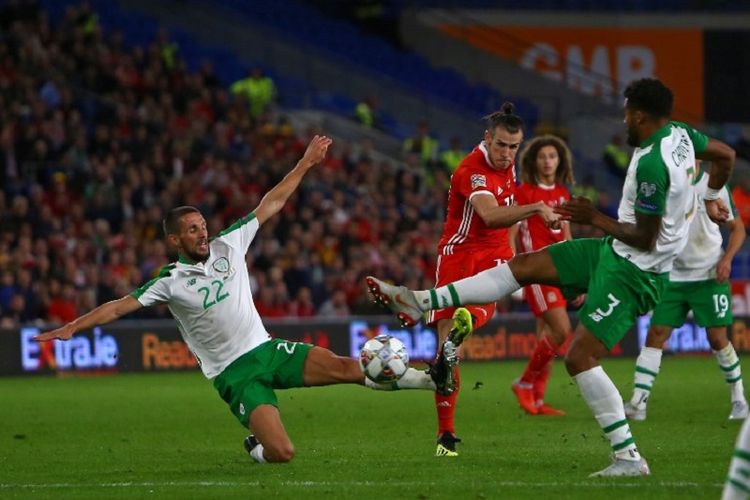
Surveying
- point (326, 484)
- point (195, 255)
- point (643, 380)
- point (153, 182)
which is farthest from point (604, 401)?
point (153, 182)

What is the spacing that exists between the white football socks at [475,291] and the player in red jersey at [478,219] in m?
0.46

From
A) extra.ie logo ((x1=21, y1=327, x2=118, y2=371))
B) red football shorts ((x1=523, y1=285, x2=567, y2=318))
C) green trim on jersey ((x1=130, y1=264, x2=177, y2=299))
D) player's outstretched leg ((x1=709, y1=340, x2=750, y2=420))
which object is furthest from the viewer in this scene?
extra.ie logo ((x1=21, y1=327, x2=118, y2=371))

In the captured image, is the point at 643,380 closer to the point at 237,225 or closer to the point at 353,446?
the point at 353,446

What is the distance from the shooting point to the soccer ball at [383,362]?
9.74m

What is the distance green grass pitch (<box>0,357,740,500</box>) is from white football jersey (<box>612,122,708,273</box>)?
133 centimetres

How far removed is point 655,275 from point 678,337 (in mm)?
15457

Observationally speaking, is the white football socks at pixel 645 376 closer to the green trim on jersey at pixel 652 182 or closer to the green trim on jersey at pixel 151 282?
the green trim on jersey at pixel 652 182

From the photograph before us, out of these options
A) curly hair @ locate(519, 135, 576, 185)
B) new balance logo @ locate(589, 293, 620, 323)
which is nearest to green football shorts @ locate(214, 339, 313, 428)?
new balance logo @ locate(589, 293, 620, 323)

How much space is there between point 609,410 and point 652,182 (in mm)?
1357

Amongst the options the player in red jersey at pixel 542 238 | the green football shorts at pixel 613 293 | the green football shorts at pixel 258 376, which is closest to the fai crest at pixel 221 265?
the green football shorts at pixel 258 376

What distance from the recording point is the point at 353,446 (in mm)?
11422

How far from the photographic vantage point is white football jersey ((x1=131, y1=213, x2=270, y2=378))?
33.6 feet

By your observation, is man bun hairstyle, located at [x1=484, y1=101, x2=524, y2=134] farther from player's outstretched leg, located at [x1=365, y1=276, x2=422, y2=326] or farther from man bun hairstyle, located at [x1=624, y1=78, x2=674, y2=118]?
man bun hairstyle, located at [x1=624, y1=78, x2=674, y2=118]

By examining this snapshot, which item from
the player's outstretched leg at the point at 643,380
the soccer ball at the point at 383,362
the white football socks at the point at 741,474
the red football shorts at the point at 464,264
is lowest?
the player's outstretched leg at the point at 643,380
